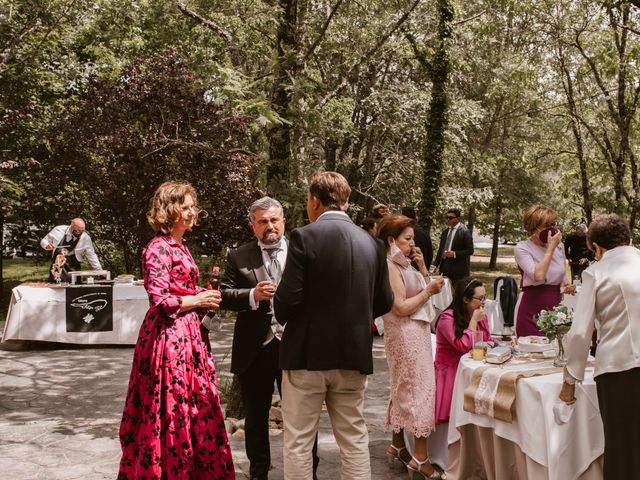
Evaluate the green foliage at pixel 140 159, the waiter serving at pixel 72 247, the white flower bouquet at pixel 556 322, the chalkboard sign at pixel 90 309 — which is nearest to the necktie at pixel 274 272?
the white flower bouquet at pixel 556 322

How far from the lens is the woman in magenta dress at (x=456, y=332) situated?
15.1 feet

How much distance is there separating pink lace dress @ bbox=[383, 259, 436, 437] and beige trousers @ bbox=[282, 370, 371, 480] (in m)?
0.97

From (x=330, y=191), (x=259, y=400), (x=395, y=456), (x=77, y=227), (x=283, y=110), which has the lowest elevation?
(x=395, y=456)

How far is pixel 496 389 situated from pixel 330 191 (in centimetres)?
160

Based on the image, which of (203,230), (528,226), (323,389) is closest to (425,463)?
(323,389)

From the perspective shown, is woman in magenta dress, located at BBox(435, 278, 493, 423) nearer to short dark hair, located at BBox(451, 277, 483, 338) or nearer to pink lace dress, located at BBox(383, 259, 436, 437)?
short dark hair, located at BBox(451, 277, 483, 338)

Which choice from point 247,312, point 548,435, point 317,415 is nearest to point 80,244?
point 247,312

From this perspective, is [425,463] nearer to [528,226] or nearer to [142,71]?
[528,226]

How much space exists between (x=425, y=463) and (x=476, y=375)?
2.71 ft

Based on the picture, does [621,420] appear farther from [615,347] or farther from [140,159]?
[140,159]

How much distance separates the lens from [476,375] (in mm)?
4199

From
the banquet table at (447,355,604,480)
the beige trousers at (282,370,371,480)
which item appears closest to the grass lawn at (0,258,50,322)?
the beige trousers at (282,370,371,480)

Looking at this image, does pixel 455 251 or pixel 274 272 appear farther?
pixel 455 251

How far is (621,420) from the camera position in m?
3.50
